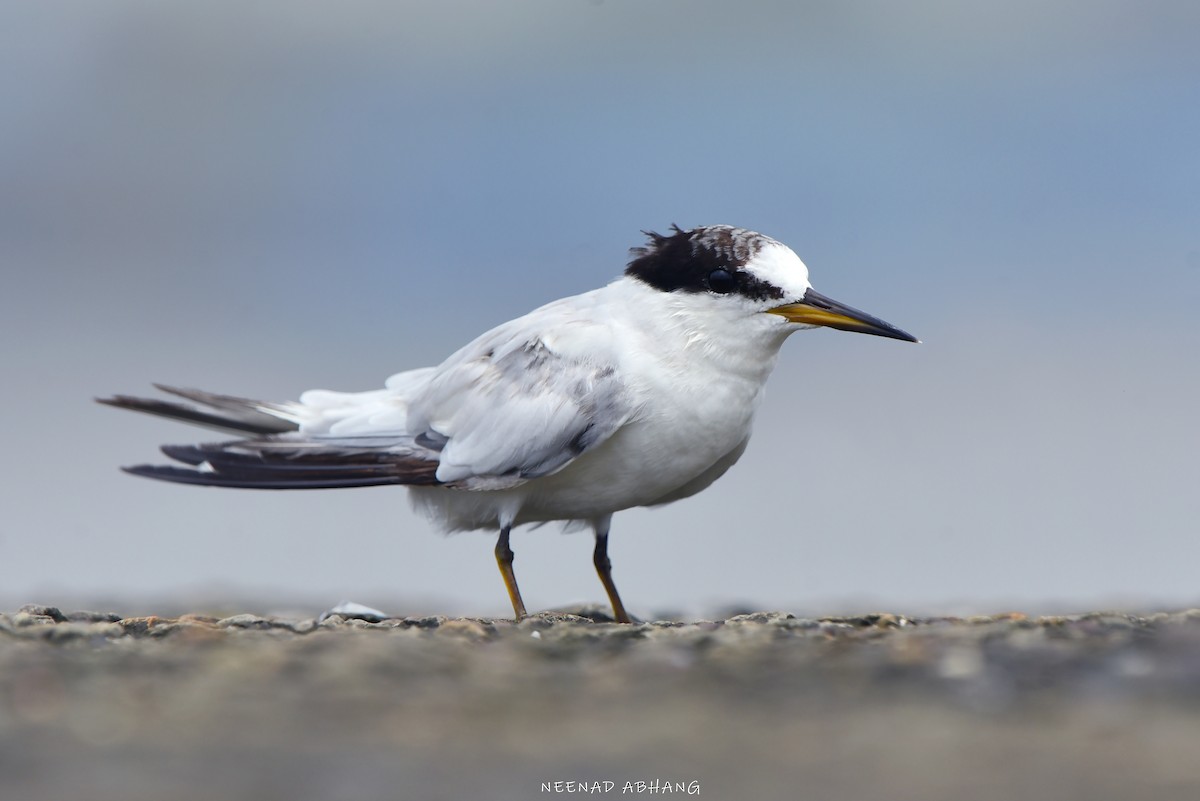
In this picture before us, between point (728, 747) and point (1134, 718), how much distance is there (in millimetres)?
949

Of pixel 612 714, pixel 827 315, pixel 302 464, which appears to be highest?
pixel 827 315

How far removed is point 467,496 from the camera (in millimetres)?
5902

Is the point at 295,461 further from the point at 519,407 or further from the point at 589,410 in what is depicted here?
the point at 589,410

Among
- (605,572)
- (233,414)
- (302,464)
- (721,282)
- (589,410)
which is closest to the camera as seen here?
(589,410)

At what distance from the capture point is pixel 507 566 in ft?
18.9

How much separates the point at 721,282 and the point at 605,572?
145cm

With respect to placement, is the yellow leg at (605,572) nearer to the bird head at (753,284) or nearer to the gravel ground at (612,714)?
the bird head at (753,284)

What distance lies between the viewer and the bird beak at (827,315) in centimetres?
544

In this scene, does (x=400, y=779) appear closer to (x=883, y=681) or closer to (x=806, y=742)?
(x=806, y=742)

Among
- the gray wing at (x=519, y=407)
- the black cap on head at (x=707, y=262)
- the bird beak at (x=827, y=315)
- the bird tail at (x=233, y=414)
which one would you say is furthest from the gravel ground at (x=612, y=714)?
the bird tail at (x=233, y=414)

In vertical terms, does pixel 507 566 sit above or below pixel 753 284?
below

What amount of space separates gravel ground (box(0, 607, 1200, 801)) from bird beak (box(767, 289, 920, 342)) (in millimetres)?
1421

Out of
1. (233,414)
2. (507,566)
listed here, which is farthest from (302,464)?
(507,566)

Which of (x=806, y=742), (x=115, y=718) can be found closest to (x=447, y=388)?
(x=115, y=718)
